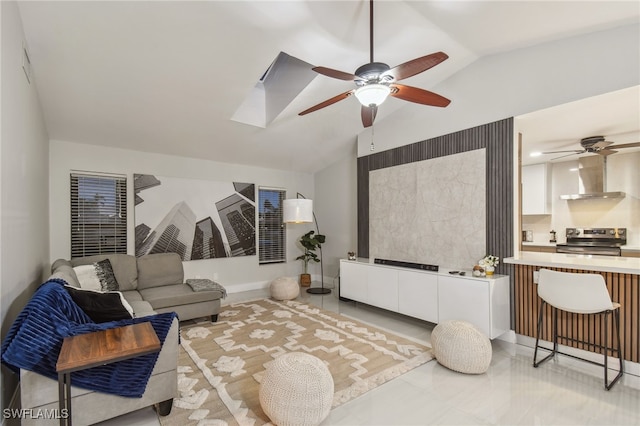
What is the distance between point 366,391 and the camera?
244 cm

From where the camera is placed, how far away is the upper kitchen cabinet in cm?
554

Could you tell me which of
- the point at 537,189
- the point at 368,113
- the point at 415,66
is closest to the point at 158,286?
the point at 368,113

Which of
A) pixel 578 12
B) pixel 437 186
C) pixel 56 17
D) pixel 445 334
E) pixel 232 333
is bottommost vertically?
pixel 232 333

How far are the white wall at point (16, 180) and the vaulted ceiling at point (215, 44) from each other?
0.39m

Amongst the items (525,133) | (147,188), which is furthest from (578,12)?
(147,188)

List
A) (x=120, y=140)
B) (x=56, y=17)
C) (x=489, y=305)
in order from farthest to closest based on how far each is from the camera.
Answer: (x=120, y=140), (x=489, y=305), (x=56, y=17)

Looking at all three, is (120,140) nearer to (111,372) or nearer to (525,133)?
(111,372)

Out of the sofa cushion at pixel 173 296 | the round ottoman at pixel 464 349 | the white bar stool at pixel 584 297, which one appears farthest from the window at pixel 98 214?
the white bar stool at pixel 584 297

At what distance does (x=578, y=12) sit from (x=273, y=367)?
3.79m

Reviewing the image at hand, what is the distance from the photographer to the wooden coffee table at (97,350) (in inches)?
57.1

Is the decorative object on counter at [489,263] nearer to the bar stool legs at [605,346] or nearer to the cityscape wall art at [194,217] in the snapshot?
the bar stool legs at [605,346]

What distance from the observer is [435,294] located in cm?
364

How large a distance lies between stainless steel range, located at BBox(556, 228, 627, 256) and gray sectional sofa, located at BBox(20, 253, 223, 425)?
5.70m

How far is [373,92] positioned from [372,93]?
11 millimetres
